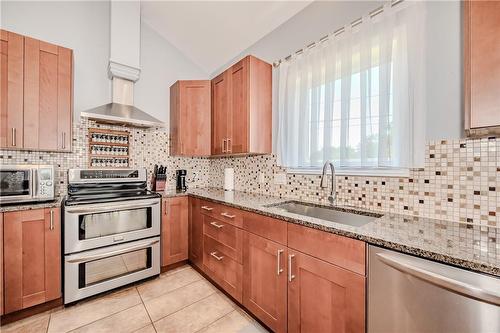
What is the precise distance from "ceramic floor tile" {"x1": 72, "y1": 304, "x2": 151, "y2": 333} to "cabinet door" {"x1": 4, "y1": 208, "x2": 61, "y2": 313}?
1.55ft

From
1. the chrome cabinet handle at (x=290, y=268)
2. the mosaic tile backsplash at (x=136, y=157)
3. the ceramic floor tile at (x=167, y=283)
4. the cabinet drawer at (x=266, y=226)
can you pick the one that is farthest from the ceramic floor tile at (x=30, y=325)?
the chrome cabinet handle at (x=290, y=268)

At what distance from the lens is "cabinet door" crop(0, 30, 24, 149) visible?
5.73 ft

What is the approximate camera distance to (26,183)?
5.69ft

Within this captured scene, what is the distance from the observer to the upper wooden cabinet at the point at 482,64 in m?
0.90

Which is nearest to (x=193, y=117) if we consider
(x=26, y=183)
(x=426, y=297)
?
(x=26, y=183)

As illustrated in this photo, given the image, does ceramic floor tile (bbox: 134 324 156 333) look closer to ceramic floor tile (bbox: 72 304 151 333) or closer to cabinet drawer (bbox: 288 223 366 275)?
ceramic floor tile (bbox: 72 304 151 333)

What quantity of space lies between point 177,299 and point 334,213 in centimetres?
159

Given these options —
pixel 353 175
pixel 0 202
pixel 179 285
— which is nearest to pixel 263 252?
pixel 353 175

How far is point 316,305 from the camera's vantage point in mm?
1233

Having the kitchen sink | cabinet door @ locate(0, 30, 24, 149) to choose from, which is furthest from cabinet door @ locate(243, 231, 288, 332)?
cabinet door @ locate(0, 30, 24, 149)

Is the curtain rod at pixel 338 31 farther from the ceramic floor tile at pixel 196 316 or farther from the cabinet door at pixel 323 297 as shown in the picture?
the ceramic floor tile at pixel 196 316

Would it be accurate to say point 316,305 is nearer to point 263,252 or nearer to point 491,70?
point 263,252

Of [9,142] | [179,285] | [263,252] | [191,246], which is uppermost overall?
[9,142]

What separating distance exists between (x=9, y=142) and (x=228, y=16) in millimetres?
2380
